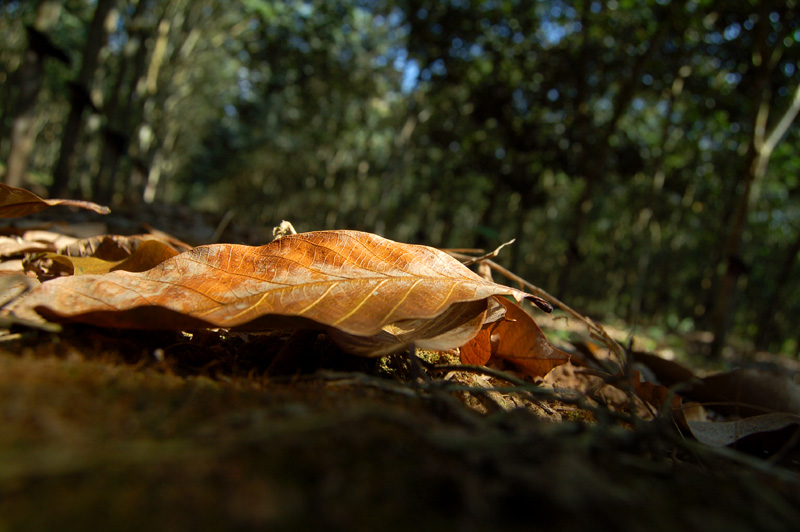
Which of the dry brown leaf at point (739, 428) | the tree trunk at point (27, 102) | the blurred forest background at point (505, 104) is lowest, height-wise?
the dry brown leaf at point (739, 428)

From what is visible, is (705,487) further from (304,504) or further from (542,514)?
(304,504)

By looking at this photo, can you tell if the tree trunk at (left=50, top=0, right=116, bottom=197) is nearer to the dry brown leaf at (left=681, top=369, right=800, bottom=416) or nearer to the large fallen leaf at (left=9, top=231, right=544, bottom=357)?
the large fallen leaf at (left=9, top=231, right=544, bottom=357)

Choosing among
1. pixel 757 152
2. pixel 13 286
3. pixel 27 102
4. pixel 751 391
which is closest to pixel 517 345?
pixel 751 391

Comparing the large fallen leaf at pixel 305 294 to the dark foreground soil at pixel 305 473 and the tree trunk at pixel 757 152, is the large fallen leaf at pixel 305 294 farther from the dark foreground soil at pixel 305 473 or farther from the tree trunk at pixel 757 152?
the tree trunk at pixel 757 152

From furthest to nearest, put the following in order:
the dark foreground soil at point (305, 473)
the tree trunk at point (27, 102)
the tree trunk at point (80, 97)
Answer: the tree trunk at point (80, 97), the tree trunk at point (27, 102), the dark foreground soil at point (305, 473)

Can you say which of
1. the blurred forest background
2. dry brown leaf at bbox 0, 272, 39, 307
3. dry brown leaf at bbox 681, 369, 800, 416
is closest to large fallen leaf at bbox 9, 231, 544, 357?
dry brown leaf at bbox 0, 272, 39, 307

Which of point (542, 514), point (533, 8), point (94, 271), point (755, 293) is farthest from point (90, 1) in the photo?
point (755, 293)

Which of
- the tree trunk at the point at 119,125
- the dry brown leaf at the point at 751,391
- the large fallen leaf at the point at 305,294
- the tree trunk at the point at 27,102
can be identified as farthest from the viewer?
the tree trunk at the point at 119,125

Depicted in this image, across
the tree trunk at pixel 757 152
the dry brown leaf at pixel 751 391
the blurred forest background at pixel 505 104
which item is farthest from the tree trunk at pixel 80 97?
the tree trunk at pixel 757 152
